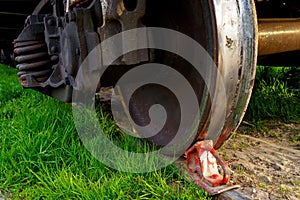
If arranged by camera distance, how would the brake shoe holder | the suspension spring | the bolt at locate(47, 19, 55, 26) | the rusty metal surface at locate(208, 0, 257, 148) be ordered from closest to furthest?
1. the rusty metal surface at locate(208, 0, 257, 148)
2. the brake shoe holder
3. the bolt at locate(47, 19, 55, 26)
4. the suspension spring

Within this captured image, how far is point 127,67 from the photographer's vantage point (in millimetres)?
2025

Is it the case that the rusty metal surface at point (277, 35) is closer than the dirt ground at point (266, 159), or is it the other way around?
the dirt ground at point (266, 159)

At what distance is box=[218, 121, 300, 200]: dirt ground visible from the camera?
1641 millimetres

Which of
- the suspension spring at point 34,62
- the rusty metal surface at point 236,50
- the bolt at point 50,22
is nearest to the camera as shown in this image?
the rusty metal surface at point 236,50

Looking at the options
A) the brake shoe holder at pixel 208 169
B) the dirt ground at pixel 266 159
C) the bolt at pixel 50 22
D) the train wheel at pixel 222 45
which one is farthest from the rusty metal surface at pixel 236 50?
the bolt at pixel 50 22

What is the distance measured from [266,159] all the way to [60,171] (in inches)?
40.5

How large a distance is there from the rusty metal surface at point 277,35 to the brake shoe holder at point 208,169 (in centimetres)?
68

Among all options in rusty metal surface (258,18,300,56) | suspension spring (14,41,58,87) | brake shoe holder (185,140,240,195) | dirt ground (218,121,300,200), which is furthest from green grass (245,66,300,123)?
suspension spring (14,41,58,87)

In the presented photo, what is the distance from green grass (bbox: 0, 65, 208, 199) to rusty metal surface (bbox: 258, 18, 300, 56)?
32.5 inches

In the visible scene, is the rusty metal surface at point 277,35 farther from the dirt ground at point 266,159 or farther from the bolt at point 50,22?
the bolt at point 50,22

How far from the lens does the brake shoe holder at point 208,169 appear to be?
160cm

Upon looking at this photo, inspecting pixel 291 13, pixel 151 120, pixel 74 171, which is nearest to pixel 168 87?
pixel 151 120

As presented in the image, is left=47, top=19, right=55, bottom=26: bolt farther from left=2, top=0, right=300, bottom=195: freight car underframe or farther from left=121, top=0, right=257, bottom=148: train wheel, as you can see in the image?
left=121, top=0, right=257, bottom=148: train wheel

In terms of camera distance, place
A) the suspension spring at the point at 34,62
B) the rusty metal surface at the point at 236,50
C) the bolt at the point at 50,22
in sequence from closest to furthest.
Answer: the rusty metal surface at the point at 236,50, the bolt at the point at 50,22, the suspension spring at the point at 34,62
